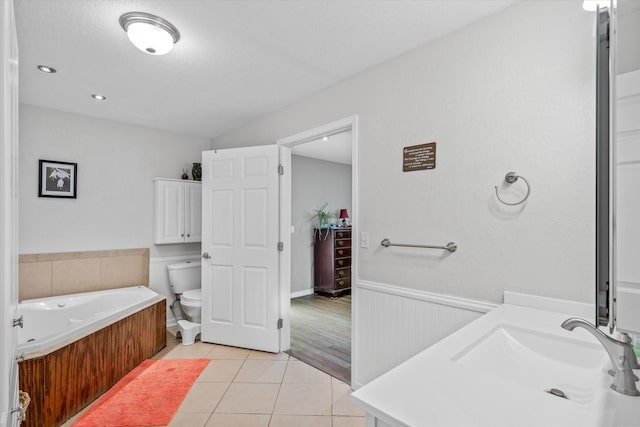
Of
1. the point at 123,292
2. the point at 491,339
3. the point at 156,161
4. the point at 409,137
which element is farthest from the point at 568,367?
the point at 156,161

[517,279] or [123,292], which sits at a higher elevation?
[517,279]

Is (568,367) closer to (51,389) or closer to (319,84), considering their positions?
(319,84)

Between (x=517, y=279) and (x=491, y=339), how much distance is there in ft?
1.89

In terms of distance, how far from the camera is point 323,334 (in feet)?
11.6

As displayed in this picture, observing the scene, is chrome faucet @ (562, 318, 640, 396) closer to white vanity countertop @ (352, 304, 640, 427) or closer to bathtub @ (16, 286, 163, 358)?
white vanity countertop @ (352, 304, 640, 427)

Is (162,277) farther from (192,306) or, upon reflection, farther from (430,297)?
(430,297)

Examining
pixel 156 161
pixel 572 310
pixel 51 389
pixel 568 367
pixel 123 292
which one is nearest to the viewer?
pixel 568 367

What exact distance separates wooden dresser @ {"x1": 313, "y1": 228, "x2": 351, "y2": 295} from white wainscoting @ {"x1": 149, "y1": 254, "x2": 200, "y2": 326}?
88.3 inches

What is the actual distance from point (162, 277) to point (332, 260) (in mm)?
2477

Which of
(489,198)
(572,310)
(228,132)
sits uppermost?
(228,132)

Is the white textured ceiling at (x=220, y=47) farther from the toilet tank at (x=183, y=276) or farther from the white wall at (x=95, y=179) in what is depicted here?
the toilet tank at (x=183, y=276)

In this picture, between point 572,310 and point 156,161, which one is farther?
point 156,161

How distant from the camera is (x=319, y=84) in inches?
103

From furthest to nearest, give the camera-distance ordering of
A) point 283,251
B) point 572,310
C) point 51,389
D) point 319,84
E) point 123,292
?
point 123,292 → point 283,251 → point 319,84 → point 51,389 → point 572,310
